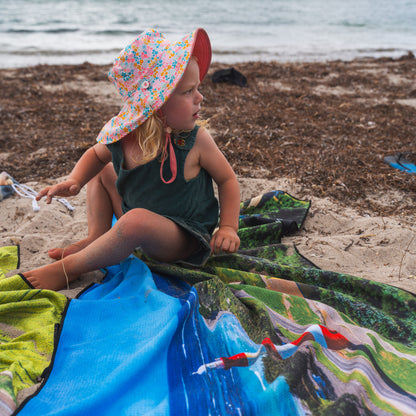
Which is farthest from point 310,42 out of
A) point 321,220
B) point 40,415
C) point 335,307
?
point 40,415

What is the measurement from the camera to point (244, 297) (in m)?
2.12

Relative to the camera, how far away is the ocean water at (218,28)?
41.8ft

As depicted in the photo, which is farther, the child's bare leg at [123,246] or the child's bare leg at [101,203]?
the child's bare leg at [101,203]

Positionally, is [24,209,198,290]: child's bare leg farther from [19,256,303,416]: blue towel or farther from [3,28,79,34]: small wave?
[3,28,79,34]: small wave

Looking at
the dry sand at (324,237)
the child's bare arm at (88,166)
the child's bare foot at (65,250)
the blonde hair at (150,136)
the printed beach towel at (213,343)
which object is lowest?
the dry sand at (324,237)

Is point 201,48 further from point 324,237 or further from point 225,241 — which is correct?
point 324,237

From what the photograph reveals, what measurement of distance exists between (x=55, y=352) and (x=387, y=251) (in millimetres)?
2143

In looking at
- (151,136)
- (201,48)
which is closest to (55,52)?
(201,48)

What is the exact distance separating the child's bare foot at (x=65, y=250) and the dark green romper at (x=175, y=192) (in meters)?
0.46

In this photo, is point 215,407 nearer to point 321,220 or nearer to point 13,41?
point 321,220

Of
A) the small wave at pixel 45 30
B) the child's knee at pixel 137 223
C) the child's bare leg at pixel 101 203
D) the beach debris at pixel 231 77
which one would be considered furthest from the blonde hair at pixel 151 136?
the small wave at pixel 45 30

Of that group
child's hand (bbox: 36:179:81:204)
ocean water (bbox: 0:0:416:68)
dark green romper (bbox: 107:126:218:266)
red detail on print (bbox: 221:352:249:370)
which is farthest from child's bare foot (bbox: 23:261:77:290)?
ocean water (bbox: 0:0:416:68)

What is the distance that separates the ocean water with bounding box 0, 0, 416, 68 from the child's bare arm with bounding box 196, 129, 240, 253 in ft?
29.9

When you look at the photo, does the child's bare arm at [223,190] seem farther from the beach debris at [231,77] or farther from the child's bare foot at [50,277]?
the beach debris at [231,77]
